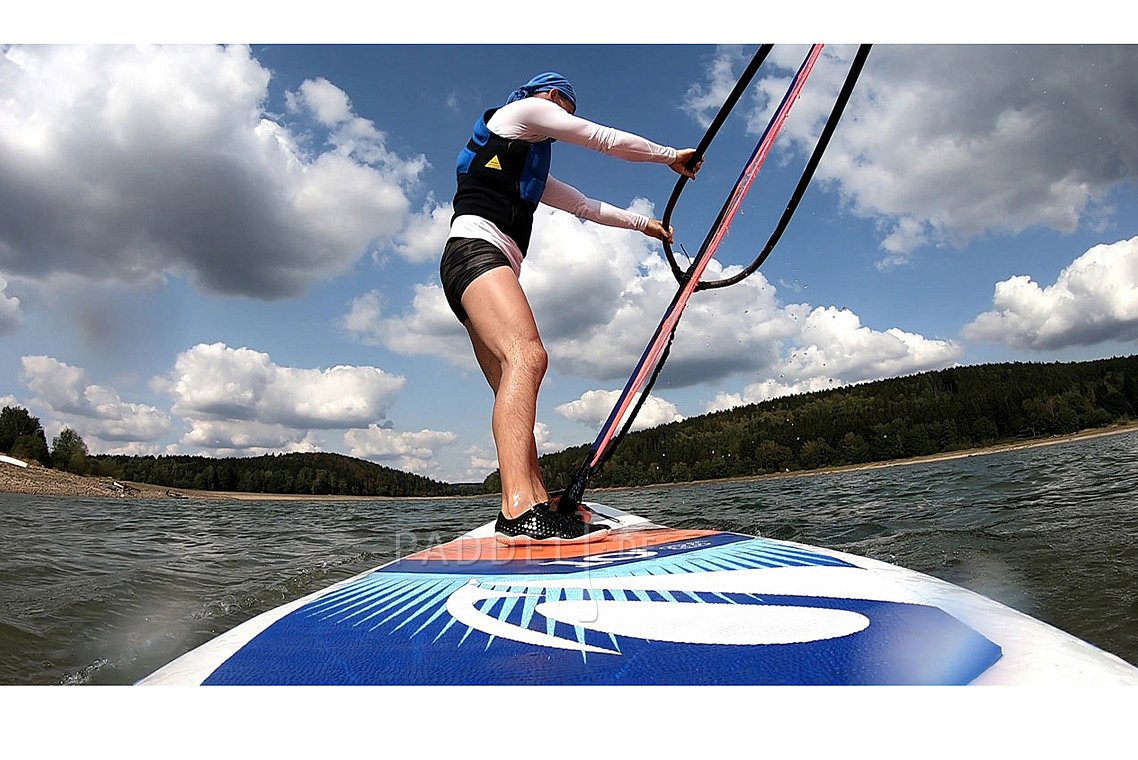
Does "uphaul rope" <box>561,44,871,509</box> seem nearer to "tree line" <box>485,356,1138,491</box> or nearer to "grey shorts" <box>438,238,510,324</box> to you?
"grey shorts" <box>438,238,510,324</box>

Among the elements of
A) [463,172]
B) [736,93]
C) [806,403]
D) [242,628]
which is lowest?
[242,628]

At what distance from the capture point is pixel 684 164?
287 cm

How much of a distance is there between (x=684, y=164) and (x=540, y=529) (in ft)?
5.64

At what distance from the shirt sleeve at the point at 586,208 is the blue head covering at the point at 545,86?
432 millimetres

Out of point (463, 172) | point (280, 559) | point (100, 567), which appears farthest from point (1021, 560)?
point (100, 567)

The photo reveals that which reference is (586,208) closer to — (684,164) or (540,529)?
(684,164)

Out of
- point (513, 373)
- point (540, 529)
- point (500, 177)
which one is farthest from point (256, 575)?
point (500, 177)

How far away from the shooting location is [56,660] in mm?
2223

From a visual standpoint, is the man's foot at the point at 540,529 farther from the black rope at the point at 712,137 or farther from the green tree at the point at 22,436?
the green tree at the point at 22,436

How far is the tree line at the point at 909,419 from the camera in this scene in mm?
58062

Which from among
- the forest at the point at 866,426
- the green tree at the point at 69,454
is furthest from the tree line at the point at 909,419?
the green tree at the point at 69,454

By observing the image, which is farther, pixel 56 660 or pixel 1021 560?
pixel 1021 560
